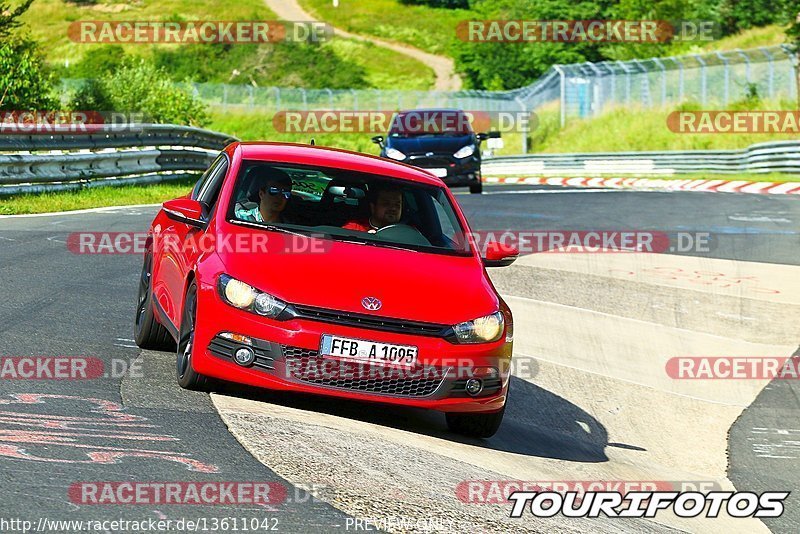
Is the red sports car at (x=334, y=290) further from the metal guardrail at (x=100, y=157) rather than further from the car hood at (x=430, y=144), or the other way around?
the car hood at (x=430, y=144)

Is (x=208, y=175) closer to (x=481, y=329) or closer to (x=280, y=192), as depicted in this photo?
(x=280, y=192)

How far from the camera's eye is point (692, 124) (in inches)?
1817

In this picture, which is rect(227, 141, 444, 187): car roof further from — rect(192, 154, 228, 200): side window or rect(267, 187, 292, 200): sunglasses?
rect(267, 187, 292, 200): sunglasses

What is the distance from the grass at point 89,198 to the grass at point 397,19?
Result: 266 feet

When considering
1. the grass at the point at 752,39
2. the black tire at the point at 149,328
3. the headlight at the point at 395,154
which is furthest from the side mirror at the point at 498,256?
the grass at the point at 752,39

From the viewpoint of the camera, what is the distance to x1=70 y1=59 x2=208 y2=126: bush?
32.5m

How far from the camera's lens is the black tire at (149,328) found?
8641 millimetres

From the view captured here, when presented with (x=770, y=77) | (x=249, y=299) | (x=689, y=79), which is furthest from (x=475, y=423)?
(x=689, y=79)

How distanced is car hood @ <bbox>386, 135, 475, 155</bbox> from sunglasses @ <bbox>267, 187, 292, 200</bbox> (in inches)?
679

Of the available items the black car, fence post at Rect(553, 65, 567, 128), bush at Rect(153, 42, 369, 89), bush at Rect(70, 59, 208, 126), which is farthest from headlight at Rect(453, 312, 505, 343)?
bush at Rect(153, 42, 369, 89)

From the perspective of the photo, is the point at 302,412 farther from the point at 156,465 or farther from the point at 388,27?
the point at 388,27

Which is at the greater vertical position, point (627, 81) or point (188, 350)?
point (188, 350)

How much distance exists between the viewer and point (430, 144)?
83.4ft

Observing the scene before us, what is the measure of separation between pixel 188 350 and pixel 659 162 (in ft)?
112
